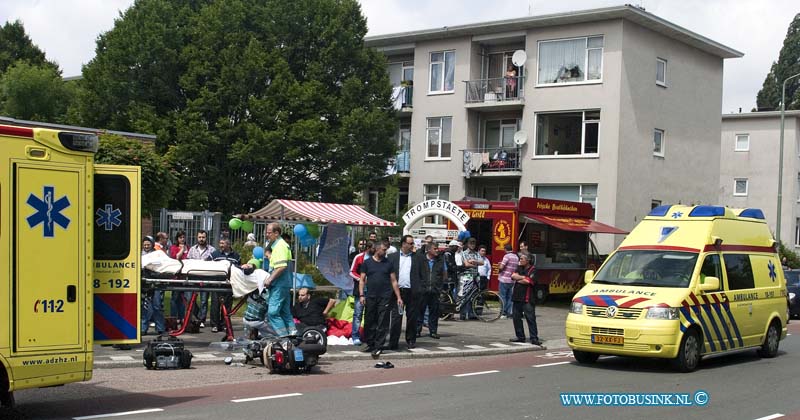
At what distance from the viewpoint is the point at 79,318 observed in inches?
344

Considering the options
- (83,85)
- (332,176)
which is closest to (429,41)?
(332,176)

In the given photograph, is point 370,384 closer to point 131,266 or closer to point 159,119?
point 131,266

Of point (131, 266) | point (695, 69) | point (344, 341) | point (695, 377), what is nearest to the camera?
point (131, 266)

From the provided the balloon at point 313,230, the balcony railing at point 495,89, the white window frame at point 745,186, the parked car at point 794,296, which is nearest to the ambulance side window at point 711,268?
the balloon at point 313,230

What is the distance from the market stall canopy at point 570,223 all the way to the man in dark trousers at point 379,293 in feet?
40.8

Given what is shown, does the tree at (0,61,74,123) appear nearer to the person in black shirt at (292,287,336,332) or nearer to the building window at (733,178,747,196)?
the person in black shirt at (292,287,336,332)

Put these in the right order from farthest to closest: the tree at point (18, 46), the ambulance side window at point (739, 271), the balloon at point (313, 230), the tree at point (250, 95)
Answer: the tree at point (18, 46), the tree at point (250, 95), the balloon at point (313, 230), the ambulance side window at point (739, 271)

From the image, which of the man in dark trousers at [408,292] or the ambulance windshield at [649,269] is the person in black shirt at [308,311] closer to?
the man in dark trousers at [408,292]

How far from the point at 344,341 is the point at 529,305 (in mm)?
3386

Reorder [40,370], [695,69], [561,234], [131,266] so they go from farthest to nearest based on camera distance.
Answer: [695,69], [561,234], [131,266], [40,370]

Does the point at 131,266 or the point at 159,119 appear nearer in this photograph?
the point at 131,266
